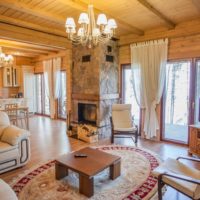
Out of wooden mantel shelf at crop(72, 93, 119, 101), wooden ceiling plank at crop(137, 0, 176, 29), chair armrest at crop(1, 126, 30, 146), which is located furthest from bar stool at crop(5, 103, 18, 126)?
wooden ceiling plank at crop(137, 0, 176, 29)

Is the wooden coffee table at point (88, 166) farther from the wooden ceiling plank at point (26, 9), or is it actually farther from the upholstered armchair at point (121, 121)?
the wooden ceiling plank at point (26, 9)

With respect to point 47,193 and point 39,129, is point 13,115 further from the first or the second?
point 47,193

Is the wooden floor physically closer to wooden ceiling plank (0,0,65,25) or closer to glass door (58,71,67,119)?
glass door (58,71,67,119)

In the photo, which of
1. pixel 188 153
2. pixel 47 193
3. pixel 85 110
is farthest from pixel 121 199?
pixel 85 110

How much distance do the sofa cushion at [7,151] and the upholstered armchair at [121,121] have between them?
230 centimetres

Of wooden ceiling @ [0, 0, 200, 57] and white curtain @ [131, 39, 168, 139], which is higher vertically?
wooden ceiling @ [0, 0, 200, 57]

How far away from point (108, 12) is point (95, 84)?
6.36 feet

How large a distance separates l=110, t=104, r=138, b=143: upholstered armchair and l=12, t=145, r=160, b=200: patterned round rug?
4.06 feet

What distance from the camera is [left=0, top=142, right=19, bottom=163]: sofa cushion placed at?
298cm

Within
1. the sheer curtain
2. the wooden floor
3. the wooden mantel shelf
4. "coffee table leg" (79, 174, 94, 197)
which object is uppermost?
the sheer curtain

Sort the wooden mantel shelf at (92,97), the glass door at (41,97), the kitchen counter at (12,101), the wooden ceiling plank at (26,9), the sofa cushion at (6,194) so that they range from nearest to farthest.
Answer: the sofa cushion at (6,194)
the wooden ceiling plank at (26,9)
the wooden mantel shelf at (92,97)
the kitchen counter at (12,101)
the glass door at (41,97)

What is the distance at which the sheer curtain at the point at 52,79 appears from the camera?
24.3ft

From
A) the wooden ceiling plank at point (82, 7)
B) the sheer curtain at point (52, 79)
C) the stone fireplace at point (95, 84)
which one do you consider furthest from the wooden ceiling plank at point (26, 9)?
the sheer curtain at point (52, 79)

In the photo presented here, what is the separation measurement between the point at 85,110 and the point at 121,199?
3.42m
